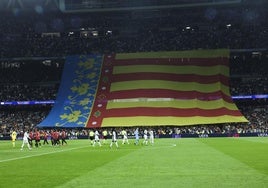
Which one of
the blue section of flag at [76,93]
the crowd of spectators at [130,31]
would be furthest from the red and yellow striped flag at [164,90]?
the crowd of spectators at [130,31]

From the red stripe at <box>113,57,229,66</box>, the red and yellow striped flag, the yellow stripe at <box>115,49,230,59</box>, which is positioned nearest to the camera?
the red and yellow striped flag

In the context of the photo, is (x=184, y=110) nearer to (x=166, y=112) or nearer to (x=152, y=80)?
(x=166, y=112)

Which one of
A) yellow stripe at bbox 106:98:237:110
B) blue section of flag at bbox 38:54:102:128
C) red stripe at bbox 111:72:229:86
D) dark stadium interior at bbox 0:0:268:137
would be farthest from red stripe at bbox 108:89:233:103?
dark stadium interior at bbox 0:0:268:137

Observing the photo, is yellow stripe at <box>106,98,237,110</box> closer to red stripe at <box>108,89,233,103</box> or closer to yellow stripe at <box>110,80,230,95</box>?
red stripe at <box>108,89,233,103</box>

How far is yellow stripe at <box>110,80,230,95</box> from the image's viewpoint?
83375 millimetres

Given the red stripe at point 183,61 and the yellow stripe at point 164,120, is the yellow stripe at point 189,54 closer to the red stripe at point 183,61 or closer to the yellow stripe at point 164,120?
the red stripe at point 183,61

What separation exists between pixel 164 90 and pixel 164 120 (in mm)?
8437

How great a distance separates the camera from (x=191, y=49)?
96.6 metres

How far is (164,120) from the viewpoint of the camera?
76625 millimetres

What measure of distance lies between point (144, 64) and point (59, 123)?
70.0ft

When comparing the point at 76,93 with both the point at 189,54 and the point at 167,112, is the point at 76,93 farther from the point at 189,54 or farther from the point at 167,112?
the point at 189,54

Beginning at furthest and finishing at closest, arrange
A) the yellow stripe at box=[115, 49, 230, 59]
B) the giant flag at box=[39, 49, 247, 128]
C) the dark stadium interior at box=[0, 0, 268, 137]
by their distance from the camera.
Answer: the dark stadium interior at box=[0, 0, 268, 137] → the yellow stripe at box=[115, 49, 230, 59] → the giant flag at box=[39, 49, 247, 128]

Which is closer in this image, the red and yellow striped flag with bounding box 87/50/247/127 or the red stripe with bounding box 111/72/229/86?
the red and yellow striped flag with bounding box 87/50/247/127

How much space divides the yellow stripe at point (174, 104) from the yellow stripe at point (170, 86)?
3096mm
